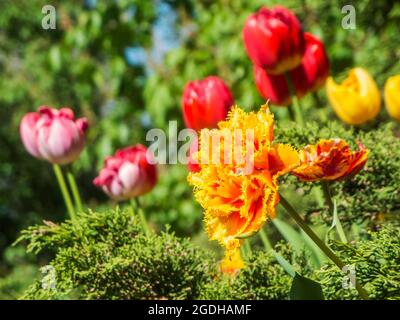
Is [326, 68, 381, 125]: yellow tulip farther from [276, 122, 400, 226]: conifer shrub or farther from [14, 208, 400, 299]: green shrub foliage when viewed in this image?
[14, 208, 400, 299]: green shrub foliage

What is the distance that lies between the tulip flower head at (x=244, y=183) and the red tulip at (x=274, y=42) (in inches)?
17.5

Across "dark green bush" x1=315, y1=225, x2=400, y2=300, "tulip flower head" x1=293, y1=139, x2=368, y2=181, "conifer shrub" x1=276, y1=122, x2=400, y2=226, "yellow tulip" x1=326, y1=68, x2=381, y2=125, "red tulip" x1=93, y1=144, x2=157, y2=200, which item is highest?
"yellow tulip" x1=326, y1=68, x2=381, y2=125

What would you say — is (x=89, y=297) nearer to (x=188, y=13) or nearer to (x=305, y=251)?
(x=305, y=251)

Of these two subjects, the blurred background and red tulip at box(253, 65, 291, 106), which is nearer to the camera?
red tulip at box(253, 65, 291, 106)

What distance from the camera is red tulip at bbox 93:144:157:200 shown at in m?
1.23

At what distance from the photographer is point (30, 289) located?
2.87 ft

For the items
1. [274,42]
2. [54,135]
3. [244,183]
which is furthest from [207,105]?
[244,183]

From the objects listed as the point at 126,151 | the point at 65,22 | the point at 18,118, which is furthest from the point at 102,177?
the point at 18,118

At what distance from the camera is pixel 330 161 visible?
2.61 ft

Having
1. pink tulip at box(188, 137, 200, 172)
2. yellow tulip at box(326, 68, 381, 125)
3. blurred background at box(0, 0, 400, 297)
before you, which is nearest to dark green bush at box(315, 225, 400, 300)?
pink tulip at box(188, 137, 200, 172)

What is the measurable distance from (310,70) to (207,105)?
0.20 metres

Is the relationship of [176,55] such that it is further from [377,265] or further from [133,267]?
[377,265]

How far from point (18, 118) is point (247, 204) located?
4.69 meters

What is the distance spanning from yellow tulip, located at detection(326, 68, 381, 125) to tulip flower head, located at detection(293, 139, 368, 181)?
449 millimetres
